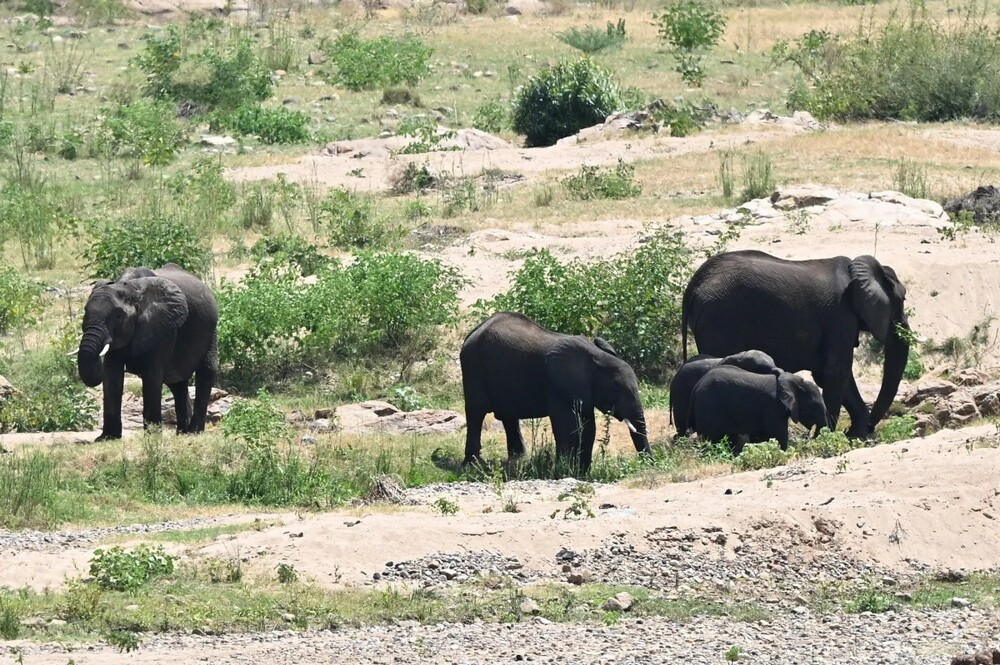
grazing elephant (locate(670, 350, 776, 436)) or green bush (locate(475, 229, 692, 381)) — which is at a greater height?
Answer: grazing elephant (locate(670, 350, 776, 436))

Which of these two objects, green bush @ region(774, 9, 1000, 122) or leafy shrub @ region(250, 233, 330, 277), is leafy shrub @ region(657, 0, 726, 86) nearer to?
green bush @ region(774, 9, 1000, 122)

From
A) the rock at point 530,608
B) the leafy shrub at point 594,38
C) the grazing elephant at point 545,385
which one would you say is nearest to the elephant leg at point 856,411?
the grazing elephant at point 545,385

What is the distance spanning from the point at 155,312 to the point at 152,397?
80cm

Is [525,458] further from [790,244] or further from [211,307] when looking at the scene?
[790,244]

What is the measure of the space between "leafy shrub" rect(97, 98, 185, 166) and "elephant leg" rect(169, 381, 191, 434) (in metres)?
12.2

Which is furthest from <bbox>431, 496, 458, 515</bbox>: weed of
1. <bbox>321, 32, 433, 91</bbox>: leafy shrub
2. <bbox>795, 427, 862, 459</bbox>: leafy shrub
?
<bbox>321, 32, 433, 91</bbox>: leafy shrub

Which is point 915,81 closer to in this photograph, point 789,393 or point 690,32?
point 690,32

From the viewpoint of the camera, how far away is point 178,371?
63.1 feet

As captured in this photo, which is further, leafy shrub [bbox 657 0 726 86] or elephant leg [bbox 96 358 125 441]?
leafy shrub [bbox 657 0 726 86]

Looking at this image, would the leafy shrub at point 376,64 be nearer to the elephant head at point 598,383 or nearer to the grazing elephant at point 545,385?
the grazing elephant at point 545,385


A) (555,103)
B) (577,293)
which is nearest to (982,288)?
(577,293)

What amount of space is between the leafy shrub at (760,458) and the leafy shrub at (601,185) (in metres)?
12.3

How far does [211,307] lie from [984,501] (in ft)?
27.1

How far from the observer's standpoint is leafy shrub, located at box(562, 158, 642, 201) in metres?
28.2
